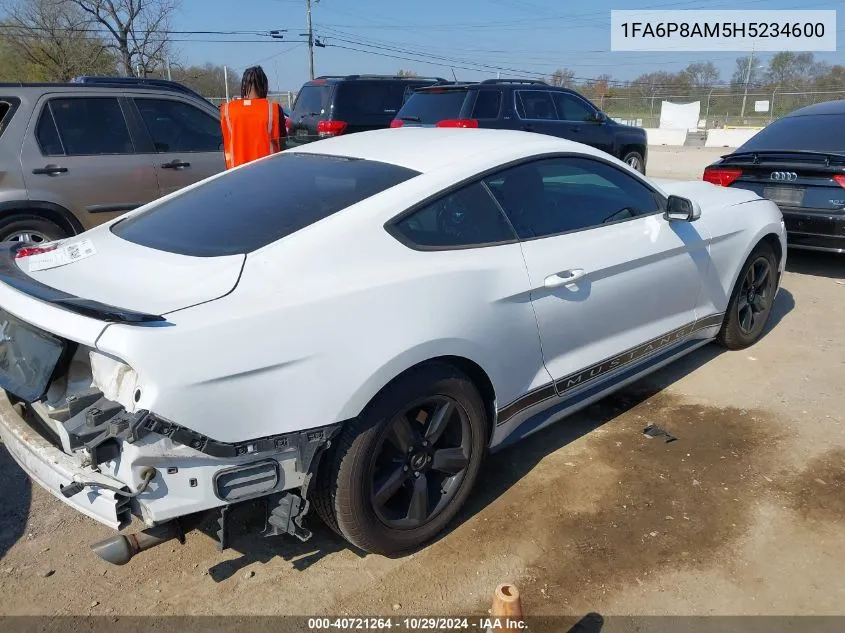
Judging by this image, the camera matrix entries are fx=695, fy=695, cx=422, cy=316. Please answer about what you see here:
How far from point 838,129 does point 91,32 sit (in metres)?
34.7

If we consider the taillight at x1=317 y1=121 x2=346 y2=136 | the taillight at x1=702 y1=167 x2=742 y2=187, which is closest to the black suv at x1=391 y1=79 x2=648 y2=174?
the taillight at x1=317 y1=121 x2=346 y2=136

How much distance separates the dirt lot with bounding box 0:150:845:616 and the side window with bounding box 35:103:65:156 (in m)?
3.29

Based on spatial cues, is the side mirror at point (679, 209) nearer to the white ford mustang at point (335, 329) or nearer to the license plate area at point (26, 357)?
the white ford mustang at point (335, 329)

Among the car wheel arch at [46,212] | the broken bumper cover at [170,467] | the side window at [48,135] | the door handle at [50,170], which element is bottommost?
the broken bumper cover at [170,467]

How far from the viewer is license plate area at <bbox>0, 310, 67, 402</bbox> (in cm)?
238

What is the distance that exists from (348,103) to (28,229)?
7156mm

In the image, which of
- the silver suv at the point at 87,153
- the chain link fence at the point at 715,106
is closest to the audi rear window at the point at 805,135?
the silver suv at the point at 87,153

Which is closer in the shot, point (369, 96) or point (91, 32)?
point (369, 96)

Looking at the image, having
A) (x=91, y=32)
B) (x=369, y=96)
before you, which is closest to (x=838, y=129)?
(x=369, y=96)

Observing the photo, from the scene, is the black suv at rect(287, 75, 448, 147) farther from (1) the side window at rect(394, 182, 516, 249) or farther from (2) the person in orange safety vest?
(1) the side window at rect(394, 182, 516, 249)

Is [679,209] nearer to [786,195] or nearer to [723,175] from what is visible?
[786,195]

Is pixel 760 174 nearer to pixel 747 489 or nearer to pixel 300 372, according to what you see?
pixel 747 489

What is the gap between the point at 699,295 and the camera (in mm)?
4113

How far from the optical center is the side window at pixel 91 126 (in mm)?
6035
